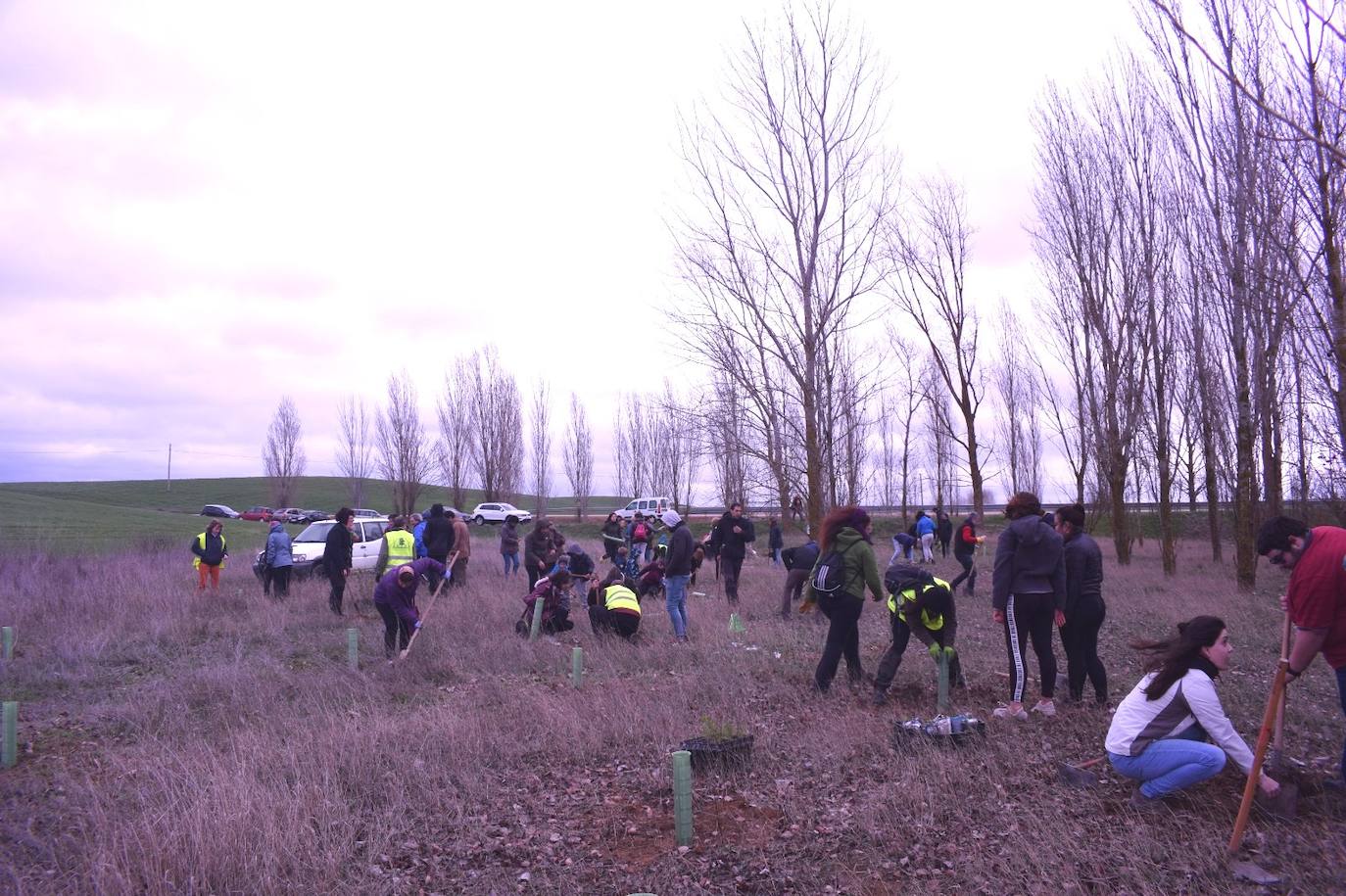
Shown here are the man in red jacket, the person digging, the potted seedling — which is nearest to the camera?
the man in red jacket

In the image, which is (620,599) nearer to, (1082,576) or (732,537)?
(732,537)

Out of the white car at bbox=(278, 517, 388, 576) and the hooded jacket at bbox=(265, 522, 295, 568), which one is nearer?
the hooded jacket at bbox=(265, 522, 295, 568)

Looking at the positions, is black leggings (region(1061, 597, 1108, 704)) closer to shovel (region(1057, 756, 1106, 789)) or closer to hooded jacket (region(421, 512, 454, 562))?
shovel (region(1057, 756, 1106, 789))

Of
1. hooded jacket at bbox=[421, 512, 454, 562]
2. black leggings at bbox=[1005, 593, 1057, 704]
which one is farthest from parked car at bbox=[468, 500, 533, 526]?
black leggings at bbox=[1005, 593, 1057, 704]

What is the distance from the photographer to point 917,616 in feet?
25.7

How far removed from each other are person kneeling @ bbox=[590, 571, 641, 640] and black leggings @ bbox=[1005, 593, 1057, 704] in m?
5.43

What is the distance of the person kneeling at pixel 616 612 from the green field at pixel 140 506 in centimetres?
1950

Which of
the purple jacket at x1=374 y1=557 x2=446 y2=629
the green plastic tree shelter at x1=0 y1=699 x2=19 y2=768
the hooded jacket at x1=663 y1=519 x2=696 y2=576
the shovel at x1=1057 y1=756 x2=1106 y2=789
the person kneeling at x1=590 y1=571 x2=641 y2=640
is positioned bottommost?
the green plastic tree shelter at x1=0 y1=699 x2=19 y2=768

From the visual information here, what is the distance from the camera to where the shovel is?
558cm

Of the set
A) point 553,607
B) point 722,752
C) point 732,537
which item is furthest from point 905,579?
point 732,537

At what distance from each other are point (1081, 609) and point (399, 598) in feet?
24.2

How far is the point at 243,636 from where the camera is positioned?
13078mm

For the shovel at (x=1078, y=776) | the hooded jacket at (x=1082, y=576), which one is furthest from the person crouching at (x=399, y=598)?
the shovel at (x=1078, y=776)

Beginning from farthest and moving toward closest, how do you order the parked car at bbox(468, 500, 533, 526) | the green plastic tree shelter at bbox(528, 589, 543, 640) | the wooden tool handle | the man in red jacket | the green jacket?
1. the parked car at bbox(468, 500, 533, 526)
2. the green plastic tree shelter at bbox(528, 589, 543, 640)
3. the green jacket
4. the man in red jacket
5. the wooden tool handle
